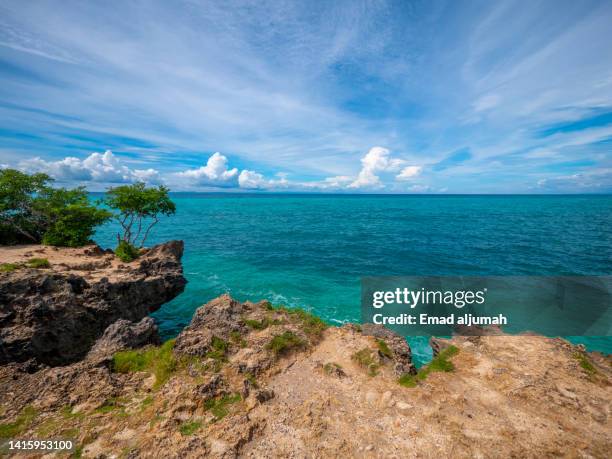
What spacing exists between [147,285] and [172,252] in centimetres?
749

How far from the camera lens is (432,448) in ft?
29.4

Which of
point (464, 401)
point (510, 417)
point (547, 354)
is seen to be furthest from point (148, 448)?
point (547, 354)

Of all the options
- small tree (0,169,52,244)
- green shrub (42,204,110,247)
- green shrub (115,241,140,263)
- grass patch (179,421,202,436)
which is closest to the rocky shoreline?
grass patch (179,421,202,436)

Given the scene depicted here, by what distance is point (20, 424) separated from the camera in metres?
9.23

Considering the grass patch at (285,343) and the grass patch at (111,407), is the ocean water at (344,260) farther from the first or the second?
the grass patch at (111,407)

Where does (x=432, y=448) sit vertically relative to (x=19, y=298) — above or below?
below

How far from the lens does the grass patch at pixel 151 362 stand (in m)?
12.2

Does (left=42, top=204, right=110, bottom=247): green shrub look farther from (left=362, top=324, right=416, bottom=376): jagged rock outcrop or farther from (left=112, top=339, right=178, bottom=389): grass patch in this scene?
(left=362, top=324, right=416, bottom=376): jagged rock outcrop

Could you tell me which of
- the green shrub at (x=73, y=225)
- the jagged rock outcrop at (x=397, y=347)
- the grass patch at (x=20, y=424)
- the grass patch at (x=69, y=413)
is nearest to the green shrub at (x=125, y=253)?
the green shrub at (x=73, y=225)

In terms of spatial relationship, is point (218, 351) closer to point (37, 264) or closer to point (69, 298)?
point (69, 298)

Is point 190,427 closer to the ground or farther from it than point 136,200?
closer to the ground

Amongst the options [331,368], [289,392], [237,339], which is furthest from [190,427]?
[331,368]

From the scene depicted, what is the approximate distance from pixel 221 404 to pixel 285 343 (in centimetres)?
463

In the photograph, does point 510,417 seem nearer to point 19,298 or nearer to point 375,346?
point 375,346
